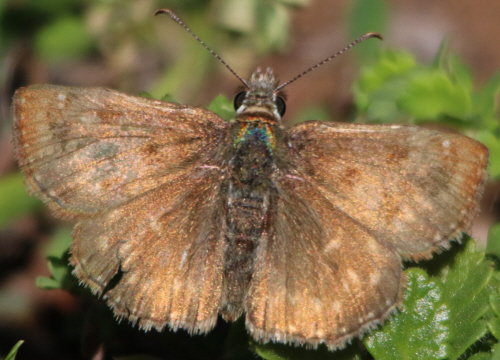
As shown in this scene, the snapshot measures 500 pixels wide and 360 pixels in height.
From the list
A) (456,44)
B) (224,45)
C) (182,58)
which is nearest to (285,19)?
(224,45)

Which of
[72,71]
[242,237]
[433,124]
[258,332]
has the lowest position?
[258,332]

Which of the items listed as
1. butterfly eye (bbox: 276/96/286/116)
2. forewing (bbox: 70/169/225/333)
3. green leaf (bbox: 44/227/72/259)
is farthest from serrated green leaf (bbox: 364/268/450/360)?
green leaf (bbox: 44/227/72/259)

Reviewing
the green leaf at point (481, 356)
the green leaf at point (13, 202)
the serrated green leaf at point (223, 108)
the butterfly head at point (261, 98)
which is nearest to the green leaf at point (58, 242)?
the green leaf at point (13, 202)

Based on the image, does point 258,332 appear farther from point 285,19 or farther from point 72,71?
point 72,71

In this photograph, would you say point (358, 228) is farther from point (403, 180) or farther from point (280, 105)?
point (280, 105)

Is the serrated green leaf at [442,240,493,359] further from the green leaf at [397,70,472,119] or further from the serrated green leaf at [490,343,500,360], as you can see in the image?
the green leaf at [397,70,472,119]

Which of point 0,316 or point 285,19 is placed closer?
point 0,316

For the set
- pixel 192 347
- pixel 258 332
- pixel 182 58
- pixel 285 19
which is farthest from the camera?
pixel 182 58

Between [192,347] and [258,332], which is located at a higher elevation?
[192,347]
